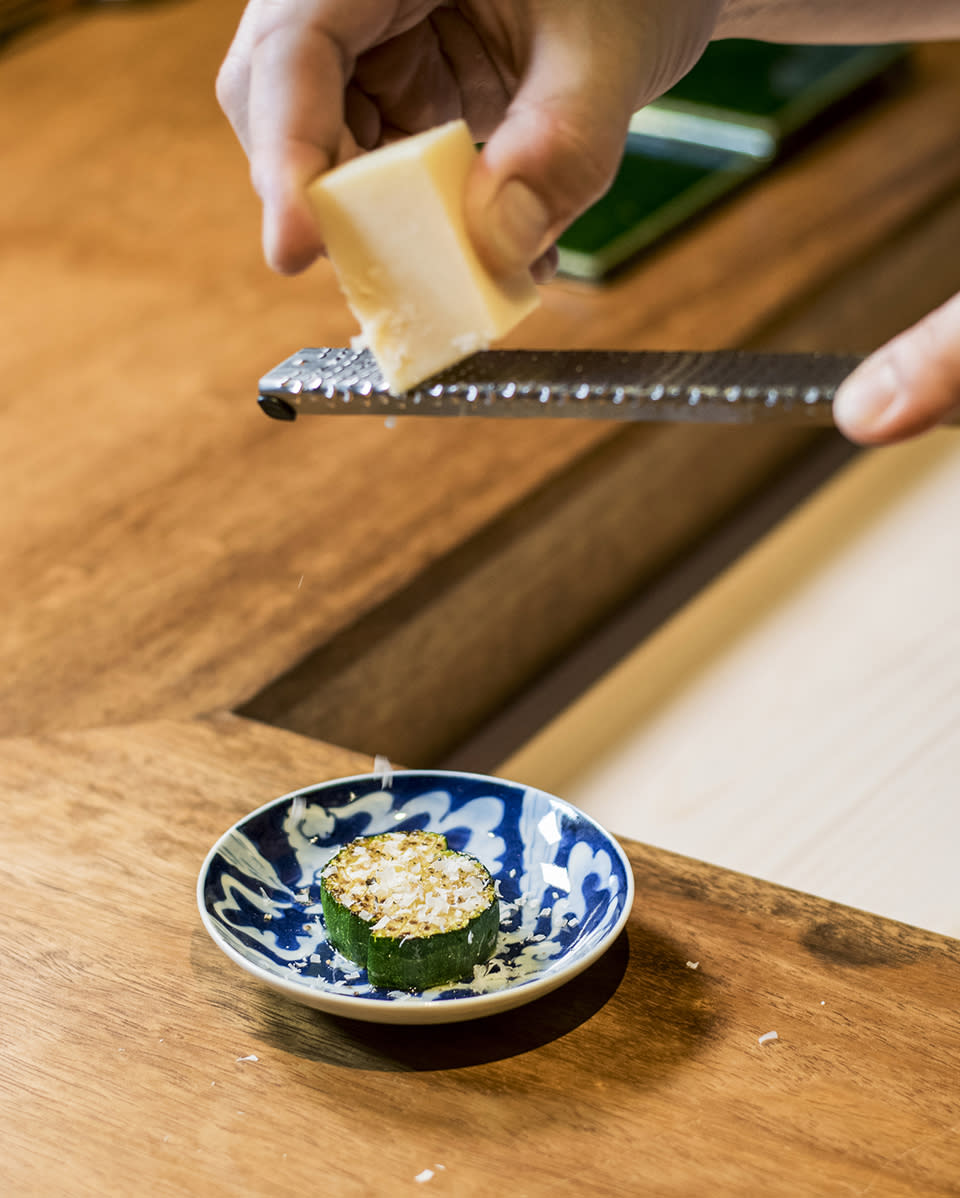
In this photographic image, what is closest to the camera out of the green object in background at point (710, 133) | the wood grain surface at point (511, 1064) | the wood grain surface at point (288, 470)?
the wood grain surface at point (511, 1064)

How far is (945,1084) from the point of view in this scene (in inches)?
31.1

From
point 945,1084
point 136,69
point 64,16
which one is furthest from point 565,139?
point 64,16

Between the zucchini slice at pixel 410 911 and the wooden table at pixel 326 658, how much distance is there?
45 mm

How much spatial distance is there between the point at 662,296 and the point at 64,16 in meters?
1.84

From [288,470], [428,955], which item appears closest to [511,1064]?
[428,955]

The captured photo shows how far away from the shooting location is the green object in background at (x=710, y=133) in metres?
1.97

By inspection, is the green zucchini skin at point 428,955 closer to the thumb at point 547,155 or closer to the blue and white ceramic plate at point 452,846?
the blue and white ceramic plate at point 452,846

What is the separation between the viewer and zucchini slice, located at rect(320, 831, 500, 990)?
82cm

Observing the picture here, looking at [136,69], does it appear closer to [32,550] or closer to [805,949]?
[32,550]

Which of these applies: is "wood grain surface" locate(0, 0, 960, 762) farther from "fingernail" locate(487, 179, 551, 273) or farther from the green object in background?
"fingernail" locate(487, 179, 551, 273)

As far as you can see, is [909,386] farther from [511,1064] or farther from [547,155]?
[511,1064]

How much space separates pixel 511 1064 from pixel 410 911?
0.10 m

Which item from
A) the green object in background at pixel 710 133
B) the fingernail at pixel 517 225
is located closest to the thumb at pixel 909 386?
the fingernail at pixel 517 225

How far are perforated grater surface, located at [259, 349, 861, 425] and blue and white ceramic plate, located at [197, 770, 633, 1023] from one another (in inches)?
10.4
